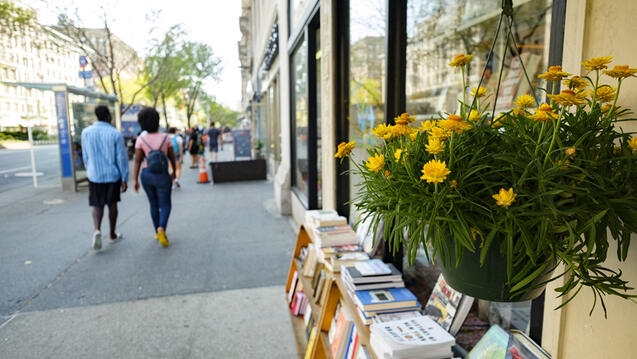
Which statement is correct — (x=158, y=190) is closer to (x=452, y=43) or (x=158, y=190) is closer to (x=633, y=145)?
(x=452, y=43)

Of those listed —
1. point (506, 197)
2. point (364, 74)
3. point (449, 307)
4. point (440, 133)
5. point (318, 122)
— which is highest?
point (364, 74)

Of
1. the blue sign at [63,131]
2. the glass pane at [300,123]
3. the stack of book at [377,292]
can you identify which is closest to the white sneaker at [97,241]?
the glass pane at [300,123]

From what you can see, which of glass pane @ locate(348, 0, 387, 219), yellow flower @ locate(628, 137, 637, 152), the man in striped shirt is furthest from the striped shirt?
yellow flower @ locate(628, 137, 637, 152)

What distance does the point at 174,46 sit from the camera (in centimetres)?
2075

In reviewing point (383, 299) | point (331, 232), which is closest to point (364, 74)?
point (331, 232)

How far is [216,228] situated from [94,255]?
6.20 ft

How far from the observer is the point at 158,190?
18.0ft

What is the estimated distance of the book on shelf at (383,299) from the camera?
201cm

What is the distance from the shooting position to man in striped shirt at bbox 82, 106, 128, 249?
5.32 meters

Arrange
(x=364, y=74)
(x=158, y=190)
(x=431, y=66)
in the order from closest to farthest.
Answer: (x=364, y=74) → (x=431, y=66) → (x=158, y=190)

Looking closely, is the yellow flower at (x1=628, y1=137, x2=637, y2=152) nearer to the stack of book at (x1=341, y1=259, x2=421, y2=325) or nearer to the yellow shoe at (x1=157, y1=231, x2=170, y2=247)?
the stack of book at (x1=341, y1=259, x2=421, y2=325)

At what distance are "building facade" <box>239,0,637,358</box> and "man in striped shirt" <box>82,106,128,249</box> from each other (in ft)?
8.82

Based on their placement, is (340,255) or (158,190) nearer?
(340,255)

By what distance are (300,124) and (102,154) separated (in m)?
3.41
